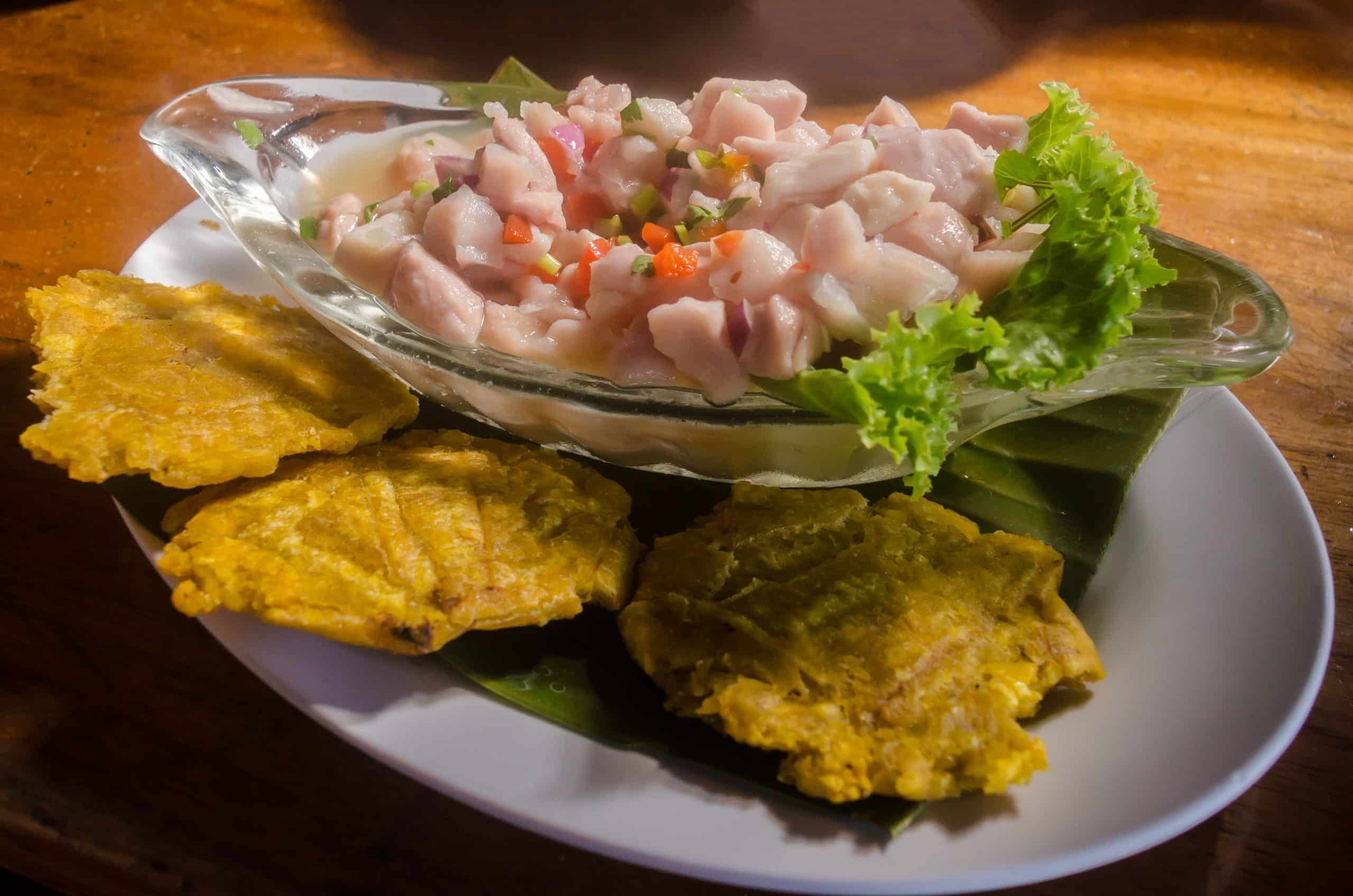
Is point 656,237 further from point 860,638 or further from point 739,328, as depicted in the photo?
point 860,638

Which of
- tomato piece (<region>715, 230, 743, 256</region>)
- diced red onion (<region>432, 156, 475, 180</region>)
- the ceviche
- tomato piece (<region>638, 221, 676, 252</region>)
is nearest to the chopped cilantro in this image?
the ceviche

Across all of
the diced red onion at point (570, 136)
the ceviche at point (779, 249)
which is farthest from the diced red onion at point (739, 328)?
the diced red onion at point (570, 136)

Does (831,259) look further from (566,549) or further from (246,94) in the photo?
(246,94)

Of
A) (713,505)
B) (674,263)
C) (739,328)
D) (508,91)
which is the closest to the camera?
(739,328)

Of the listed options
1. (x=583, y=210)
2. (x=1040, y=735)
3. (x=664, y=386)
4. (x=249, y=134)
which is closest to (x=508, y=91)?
(x=249, y=134)

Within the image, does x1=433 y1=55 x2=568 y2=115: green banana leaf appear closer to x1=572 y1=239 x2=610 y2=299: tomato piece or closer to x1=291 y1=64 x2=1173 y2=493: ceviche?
x1=291 y1=64 x2=1173 y2=493: ceviche

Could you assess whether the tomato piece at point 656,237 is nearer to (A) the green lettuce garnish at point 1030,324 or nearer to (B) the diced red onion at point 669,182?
(B) the diced red onion at point 669,182
